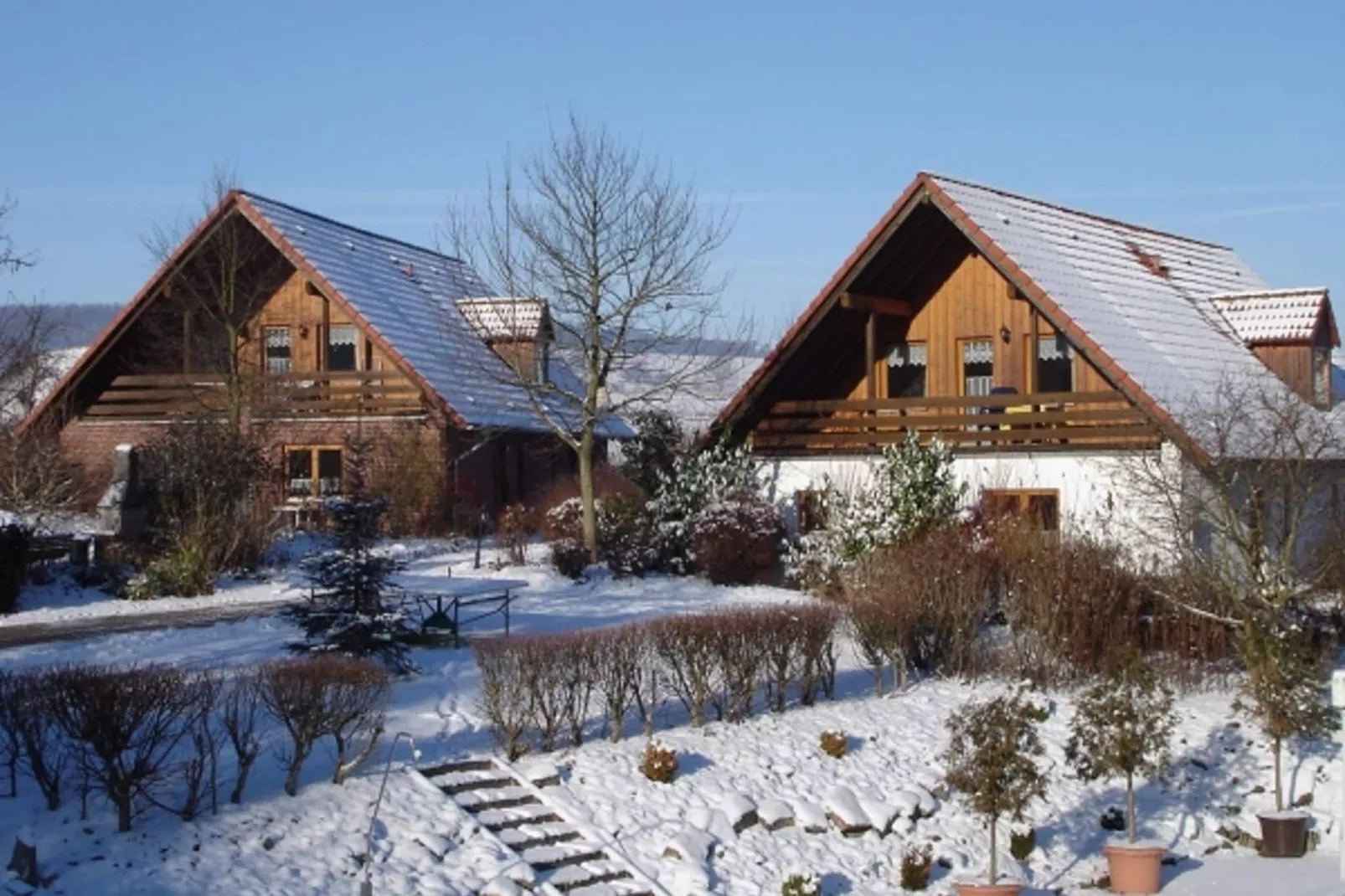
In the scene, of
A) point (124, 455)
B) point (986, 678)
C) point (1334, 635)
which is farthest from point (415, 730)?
point (124, 455)

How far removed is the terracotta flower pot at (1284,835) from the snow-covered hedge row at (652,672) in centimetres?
447

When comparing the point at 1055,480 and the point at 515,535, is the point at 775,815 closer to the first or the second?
the point at 1055,480

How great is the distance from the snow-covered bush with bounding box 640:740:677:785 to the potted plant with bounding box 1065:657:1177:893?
3.80 metres

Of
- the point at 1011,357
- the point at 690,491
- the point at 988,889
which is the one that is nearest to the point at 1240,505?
the point at 1011,357

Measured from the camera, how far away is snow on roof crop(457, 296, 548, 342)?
29438mm

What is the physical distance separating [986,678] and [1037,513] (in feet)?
19.2

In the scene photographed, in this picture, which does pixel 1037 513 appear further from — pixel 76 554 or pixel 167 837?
pixel 167 837

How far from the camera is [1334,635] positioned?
64.5 feet

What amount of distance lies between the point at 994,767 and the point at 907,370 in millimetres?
14862

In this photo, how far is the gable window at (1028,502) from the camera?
24.9 metres

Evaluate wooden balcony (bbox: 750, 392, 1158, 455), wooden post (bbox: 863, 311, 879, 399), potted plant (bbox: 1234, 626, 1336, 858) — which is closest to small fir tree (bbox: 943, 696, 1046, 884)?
potted plant (bbox: 1234, 626, 1336, 858)

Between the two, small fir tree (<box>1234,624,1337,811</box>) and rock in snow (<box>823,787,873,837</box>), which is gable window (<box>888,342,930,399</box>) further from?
rock in snow (<box>823,787,873,837</box>)

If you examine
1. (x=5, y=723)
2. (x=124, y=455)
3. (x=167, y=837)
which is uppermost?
(x=124, y=455)

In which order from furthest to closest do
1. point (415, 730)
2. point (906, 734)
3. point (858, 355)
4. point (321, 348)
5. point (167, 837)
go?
1. point (321, 348)
2. point (858, 355)
3. point (906, 734)
4. point (415, 730)
5. point (167, 837)
